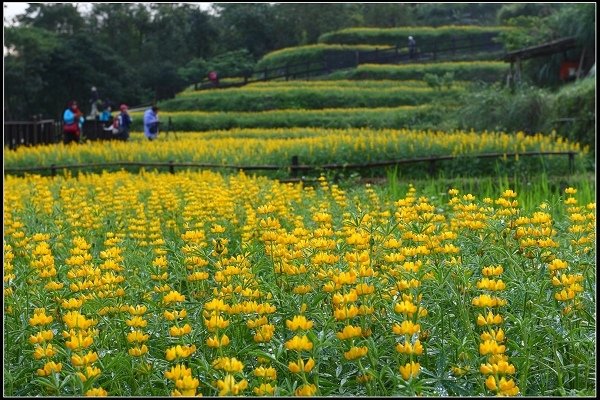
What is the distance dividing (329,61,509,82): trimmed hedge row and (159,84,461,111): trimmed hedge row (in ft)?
10.9

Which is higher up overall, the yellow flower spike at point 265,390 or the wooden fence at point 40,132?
the wooden fence at point 40,132

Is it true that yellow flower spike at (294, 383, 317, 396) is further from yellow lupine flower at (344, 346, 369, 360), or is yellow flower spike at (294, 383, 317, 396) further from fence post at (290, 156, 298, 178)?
fence post at (290, 156, 298, 178)

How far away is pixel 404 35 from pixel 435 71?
410 inches

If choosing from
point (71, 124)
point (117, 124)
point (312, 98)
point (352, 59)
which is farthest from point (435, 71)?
point (71, 124)

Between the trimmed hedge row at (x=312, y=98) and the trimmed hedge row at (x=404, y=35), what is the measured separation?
40.5ft

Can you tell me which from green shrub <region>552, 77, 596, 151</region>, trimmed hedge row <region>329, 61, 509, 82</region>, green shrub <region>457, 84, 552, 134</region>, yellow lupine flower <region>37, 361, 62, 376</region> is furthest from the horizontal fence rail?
trimmed hedge row <region>329, 61, 509, 82</region>

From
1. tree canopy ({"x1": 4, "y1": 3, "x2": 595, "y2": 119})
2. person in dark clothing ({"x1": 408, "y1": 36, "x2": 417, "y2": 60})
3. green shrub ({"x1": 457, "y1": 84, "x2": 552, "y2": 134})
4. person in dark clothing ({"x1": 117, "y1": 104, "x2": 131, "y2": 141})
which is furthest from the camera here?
tree canopy ({"x1": 4, "y1": 3, "x2": 595, "y2": 119})

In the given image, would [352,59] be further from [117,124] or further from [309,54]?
[117,124]

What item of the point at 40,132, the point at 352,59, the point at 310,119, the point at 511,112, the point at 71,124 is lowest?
the point at 40,132

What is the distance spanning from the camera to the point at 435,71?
102 ft

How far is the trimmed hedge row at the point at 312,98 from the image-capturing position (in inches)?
1032

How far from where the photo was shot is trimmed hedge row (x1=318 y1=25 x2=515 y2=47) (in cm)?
3956

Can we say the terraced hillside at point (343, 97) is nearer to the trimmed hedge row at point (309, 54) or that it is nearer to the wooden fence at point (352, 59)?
the trimmed hedge row at point (309, 54)

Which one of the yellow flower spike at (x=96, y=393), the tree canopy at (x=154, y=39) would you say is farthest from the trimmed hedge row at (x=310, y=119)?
the yellow flower spike at (x=96, y=393)
